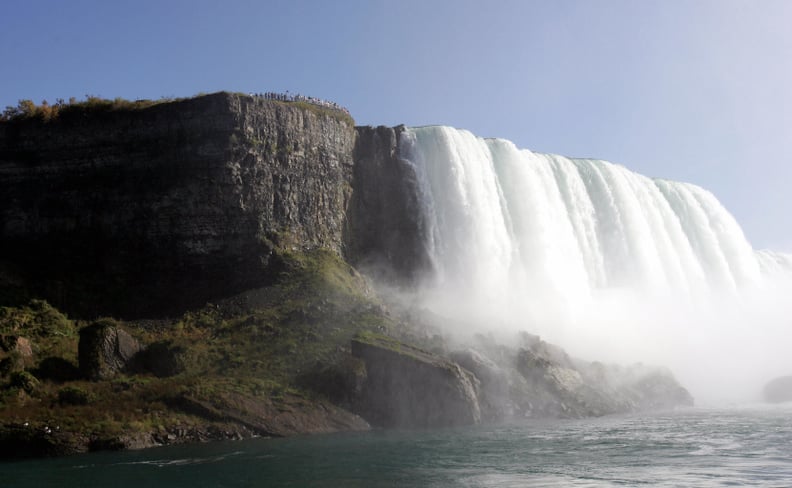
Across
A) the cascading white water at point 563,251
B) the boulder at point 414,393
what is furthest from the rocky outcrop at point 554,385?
the cascading white water at point 563,251

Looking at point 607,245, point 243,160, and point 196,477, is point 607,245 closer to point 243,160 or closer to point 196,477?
point 243,160

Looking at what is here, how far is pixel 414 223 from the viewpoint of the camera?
193ft

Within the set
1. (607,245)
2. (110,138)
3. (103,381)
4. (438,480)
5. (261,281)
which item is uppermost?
(110,138)

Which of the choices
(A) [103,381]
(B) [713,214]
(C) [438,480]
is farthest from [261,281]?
(B) [713,214]

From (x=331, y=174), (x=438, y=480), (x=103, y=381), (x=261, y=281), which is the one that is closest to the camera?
(x=438, y=480)

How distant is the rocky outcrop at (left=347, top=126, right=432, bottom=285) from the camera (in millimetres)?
57656

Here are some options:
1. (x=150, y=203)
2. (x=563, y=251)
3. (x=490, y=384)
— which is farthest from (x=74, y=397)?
(x=563, y=251)

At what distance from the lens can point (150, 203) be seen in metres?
50.2

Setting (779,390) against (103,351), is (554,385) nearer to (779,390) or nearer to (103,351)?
(779,390)

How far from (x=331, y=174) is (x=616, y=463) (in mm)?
37219

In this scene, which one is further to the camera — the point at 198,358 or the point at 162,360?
the point at 198,358

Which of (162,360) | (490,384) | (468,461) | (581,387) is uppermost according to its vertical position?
(162,360)

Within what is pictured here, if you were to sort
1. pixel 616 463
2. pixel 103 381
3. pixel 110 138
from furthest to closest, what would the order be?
pixel 110 138, pixel 103 381, pixel 616 463

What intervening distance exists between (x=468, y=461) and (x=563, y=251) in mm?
40638
